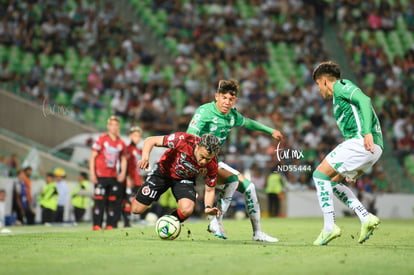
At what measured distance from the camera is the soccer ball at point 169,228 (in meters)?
9.45

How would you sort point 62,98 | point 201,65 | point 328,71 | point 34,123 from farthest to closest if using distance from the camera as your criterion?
point 201,65 → point 62,98 → point 34,123 → point 328,71

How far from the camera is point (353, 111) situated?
896 centimetres

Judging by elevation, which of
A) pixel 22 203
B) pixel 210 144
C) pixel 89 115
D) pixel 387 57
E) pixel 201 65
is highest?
pixel 387 57

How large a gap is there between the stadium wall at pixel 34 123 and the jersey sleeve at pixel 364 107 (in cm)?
1530

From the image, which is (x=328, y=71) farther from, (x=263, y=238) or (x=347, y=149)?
(x=263, y=238)

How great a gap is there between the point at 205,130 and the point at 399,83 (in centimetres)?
2057

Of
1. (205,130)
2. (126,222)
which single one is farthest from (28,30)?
(205,130)

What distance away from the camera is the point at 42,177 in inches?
835

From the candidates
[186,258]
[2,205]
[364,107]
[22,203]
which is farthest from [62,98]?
[186,258]

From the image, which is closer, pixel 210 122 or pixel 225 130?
pixel 210 122

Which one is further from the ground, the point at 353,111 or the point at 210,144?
the point at 353,111

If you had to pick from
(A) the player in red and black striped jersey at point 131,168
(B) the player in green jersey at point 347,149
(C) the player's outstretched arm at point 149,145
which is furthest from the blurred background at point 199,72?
(B) the player in green jersey at point 347,149

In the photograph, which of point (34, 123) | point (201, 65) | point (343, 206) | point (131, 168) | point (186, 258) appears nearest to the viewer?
point (186, 258)

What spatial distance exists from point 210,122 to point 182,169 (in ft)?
2.79
